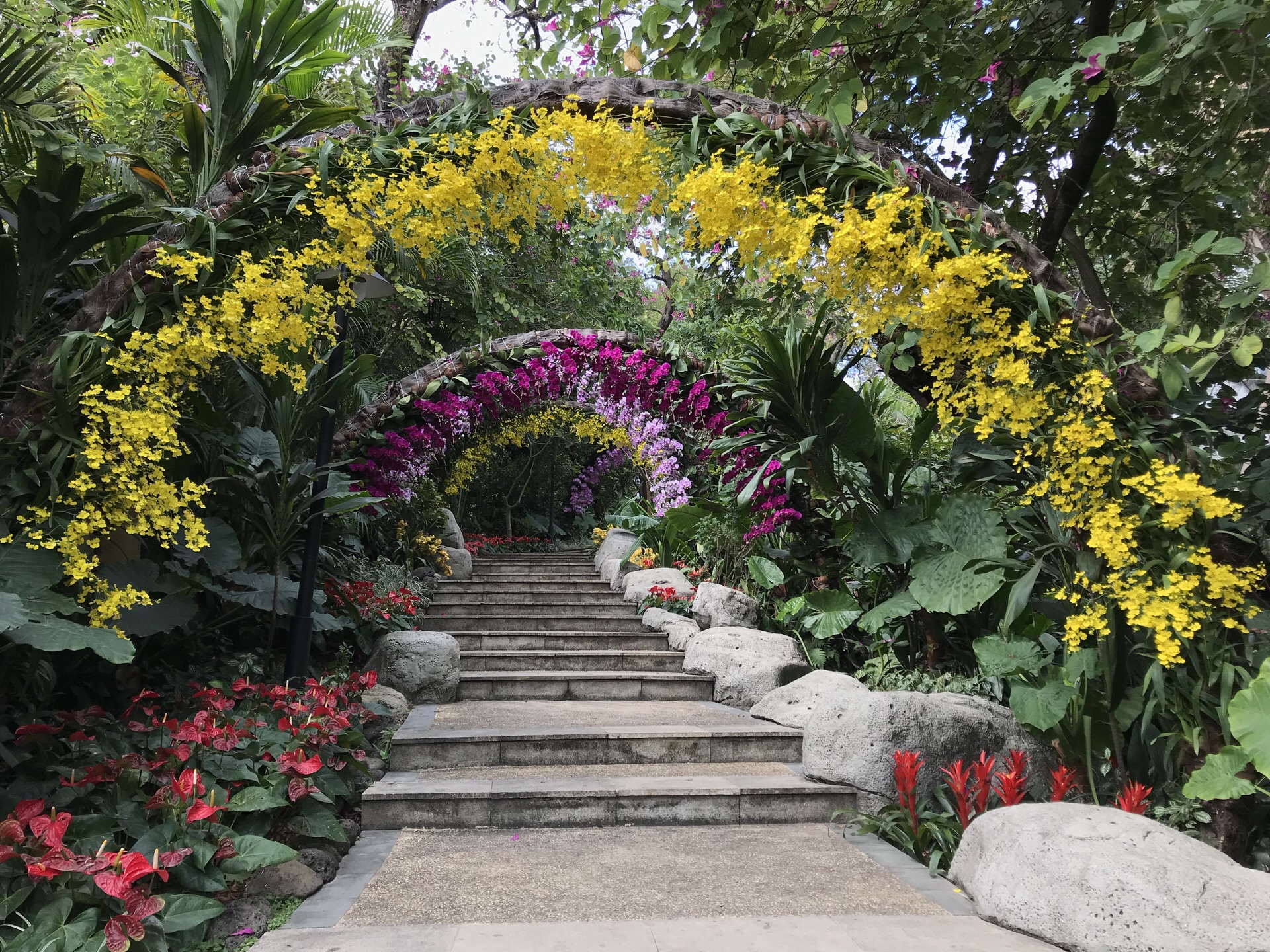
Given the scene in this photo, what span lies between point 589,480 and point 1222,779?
1149cm

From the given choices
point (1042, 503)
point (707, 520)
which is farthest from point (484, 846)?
point (707, 520)

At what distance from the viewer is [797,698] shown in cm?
A: 391

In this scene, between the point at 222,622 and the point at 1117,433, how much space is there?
3919 mm

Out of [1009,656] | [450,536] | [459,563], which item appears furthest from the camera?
[450,536]

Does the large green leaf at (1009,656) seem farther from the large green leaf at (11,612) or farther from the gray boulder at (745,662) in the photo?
the large green leaf at (11,612)

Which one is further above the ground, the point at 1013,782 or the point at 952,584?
the point at 952,584

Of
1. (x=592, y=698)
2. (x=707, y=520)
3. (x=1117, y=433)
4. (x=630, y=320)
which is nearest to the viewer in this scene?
(x=1117, y=433)

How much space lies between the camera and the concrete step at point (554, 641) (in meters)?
5.56

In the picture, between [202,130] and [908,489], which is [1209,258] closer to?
[908,489]

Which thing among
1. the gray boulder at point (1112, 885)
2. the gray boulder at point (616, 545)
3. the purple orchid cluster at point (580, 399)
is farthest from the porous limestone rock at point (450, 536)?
the gray boulder at point (1112, 885)

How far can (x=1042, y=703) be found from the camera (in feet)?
9.29

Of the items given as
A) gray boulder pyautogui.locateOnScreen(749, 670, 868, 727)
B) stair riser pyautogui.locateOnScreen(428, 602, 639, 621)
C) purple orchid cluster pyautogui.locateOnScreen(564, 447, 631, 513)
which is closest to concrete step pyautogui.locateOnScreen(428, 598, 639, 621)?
stair riser pyautogui.locateOnScreen(428, 602, 639, 621)

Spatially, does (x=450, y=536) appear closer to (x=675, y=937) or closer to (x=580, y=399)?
(x=580, y=399)

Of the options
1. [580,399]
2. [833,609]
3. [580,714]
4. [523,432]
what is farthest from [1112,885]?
[523,432]
